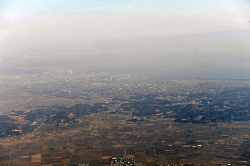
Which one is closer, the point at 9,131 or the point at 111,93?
the point at 9,131

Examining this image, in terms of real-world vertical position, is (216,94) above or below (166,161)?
above

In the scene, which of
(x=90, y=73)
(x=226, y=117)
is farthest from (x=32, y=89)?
(x=226, y=117)

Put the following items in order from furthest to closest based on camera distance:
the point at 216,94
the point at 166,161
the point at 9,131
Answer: the point at 216,94
the point at 9,131
the point at 166,161

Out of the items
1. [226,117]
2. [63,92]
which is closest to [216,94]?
[226,117]

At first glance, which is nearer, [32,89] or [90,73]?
[32,89]

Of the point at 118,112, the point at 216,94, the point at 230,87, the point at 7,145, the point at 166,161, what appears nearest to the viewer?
the point at 166,161

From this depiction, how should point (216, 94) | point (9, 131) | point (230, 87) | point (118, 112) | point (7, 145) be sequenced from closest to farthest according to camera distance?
1. point (7, 145)
2. point (9, 131)
3. point (118, 112)
4. point (216, 94)
5. point (230, 87)

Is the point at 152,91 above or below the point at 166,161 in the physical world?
above

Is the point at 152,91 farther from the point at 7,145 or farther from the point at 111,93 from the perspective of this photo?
the point at 7,145

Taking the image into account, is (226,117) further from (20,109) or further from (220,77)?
(220,77)
